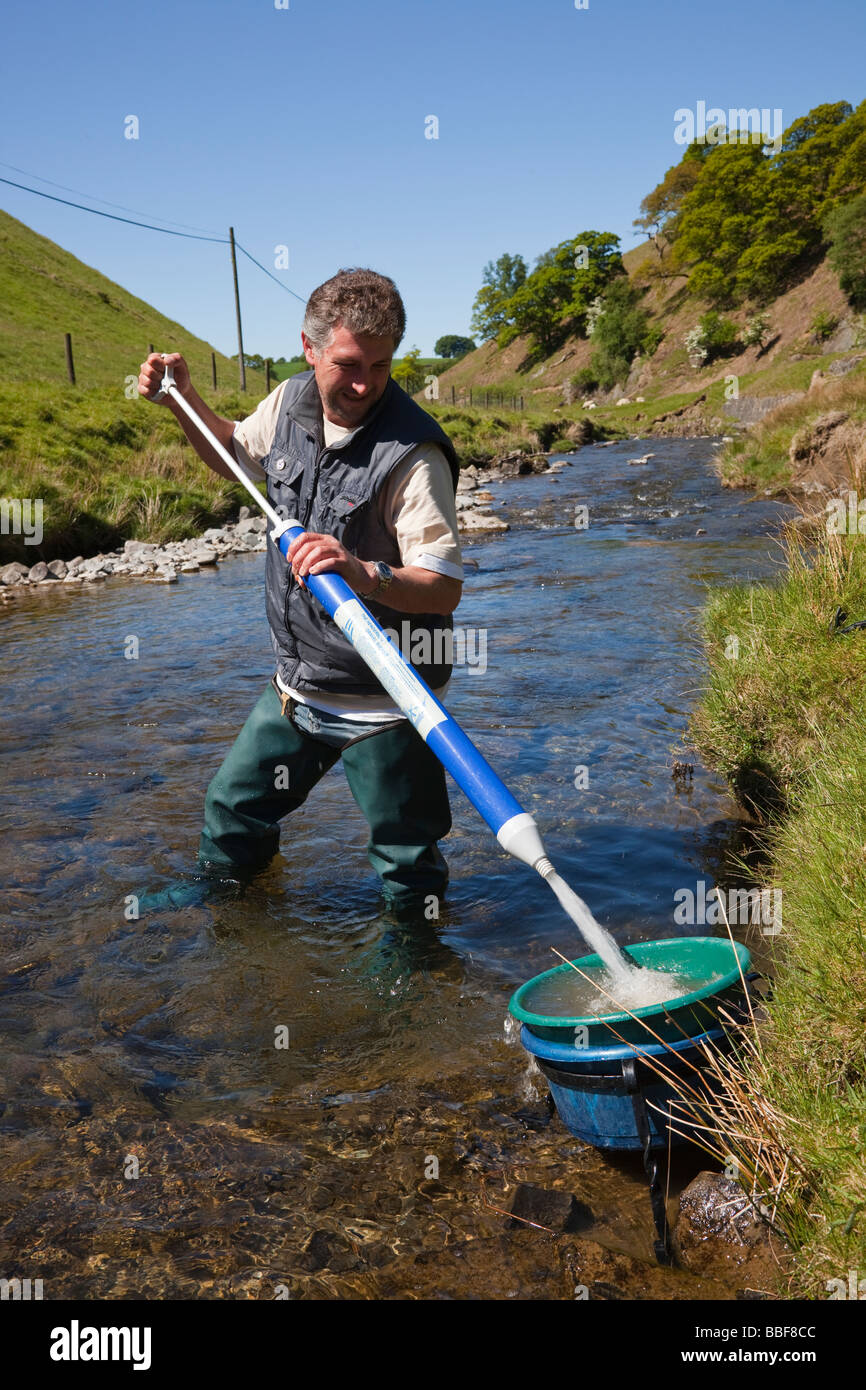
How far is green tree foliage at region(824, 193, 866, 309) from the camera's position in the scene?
188 feet

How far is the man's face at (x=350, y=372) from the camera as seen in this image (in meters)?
3.72

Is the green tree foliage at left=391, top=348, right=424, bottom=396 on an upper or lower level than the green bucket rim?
upper

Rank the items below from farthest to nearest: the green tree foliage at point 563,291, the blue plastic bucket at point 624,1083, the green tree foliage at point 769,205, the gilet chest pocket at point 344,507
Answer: the green tree foliage at point 563,291
the green tree foliage at point 769,205
the gilet chest pocket at point 344,507
the blue plastic bucket at point 624,1083

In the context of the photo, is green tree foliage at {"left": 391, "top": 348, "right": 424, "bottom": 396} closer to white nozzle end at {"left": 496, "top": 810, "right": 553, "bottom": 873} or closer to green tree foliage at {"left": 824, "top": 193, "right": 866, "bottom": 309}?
green tree foliage at {"left": 824, "top": 193, "right": 866, "bottom": 309}

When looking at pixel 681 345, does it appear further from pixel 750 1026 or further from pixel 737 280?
pixel 750 1026

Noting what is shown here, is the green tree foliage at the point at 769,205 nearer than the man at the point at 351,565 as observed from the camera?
No

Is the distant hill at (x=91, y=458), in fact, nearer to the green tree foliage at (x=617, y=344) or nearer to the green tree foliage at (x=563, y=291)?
the green tree foliage at (x=617, y=344)

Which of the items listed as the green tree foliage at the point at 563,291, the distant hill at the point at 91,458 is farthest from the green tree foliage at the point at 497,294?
the distant hill at the point at 91,458

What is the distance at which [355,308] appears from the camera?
12.0 feet

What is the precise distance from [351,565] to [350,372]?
0.85m

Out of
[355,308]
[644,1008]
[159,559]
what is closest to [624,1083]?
[644,1008]

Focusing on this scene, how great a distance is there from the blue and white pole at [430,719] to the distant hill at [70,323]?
3043 cm

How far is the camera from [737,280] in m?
74.1

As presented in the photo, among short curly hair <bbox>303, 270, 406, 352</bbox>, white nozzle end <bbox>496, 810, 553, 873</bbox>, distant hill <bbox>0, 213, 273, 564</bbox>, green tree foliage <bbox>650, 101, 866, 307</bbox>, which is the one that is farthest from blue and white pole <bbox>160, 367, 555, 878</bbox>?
green tree foliage <bbox>650, 101, 866, 307</bbox>
